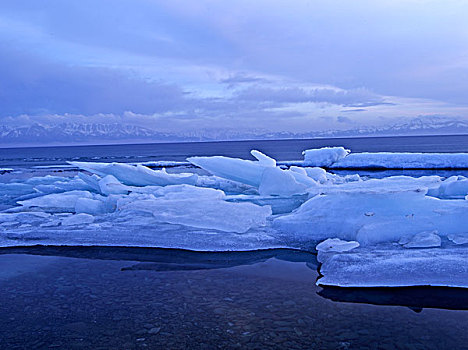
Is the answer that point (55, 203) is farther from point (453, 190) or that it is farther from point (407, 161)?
point (407, 161)

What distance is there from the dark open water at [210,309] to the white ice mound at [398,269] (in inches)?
3.8

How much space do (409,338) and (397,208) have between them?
326 centimetres

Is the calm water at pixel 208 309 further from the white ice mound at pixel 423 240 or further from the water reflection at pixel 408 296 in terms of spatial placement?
the white ice mound at pixel 423 240

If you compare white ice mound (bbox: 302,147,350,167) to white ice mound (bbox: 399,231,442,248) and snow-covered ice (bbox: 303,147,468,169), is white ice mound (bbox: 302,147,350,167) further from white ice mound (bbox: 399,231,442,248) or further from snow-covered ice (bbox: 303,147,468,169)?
white ice mound (bbox: 399,231,442,248)

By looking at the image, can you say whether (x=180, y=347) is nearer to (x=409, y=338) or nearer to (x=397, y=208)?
(x=409, y=338)

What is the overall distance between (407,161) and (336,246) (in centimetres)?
2174

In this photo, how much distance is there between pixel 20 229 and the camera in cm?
626

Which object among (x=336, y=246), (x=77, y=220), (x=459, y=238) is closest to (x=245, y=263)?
(x=336, y=246)

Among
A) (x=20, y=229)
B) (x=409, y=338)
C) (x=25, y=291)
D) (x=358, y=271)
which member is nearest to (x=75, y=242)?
(x=20, y=229)

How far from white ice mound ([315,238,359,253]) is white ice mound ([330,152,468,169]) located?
21.3m

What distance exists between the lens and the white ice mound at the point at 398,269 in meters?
3.68

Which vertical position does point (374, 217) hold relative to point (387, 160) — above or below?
above

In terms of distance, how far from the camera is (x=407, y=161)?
2455 cm

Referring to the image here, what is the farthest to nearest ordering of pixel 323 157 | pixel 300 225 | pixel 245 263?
1. pixel 323 157
2. pixel 300 225
3. pixel 245 263
